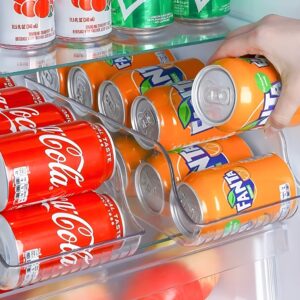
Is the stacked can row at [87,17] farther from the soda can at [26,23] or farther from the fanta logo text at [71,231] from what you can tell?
the fanta logo text at [71,231]

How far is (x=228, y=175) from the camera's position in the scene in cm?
158

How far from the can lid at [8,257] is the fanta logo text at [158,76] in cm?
43

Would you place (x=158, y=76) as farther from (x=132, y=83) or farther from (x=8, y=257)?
(x=8, y=257)

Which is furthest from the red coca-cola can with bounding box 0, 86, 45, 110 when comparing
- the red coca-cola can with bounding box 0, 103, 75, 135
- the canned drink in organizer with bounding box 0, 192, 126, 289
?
the canned drink in organizer with bounding box 0, 192, 126, 289

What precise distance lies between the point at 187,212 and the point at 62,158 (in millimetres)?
268

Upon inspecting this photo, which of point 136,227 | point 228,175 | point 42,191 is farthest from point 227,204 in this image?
point 42,191

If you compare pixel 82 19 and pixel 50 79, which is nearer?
pixel 82 19

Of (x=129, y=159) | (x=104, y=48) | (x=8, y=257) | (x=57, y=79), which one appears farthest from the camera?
(x=57, y=79)

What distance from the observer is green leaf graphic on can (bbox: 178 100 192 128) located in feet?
5.28

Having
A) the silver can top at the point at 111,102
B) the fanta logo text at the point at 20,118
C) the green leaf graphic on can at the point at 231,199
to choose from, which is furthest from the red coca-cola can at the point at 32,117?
the green leaf graphic on can at the point at 231,199

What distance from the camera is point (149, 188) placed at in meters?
1.63

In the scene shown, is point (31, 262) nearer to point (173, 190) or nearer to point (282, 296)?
point (173, 190)

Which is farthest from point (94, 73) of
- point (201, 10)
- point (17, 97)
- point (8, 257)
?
point (8, 257)

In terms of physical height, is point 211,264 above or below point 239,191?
below
